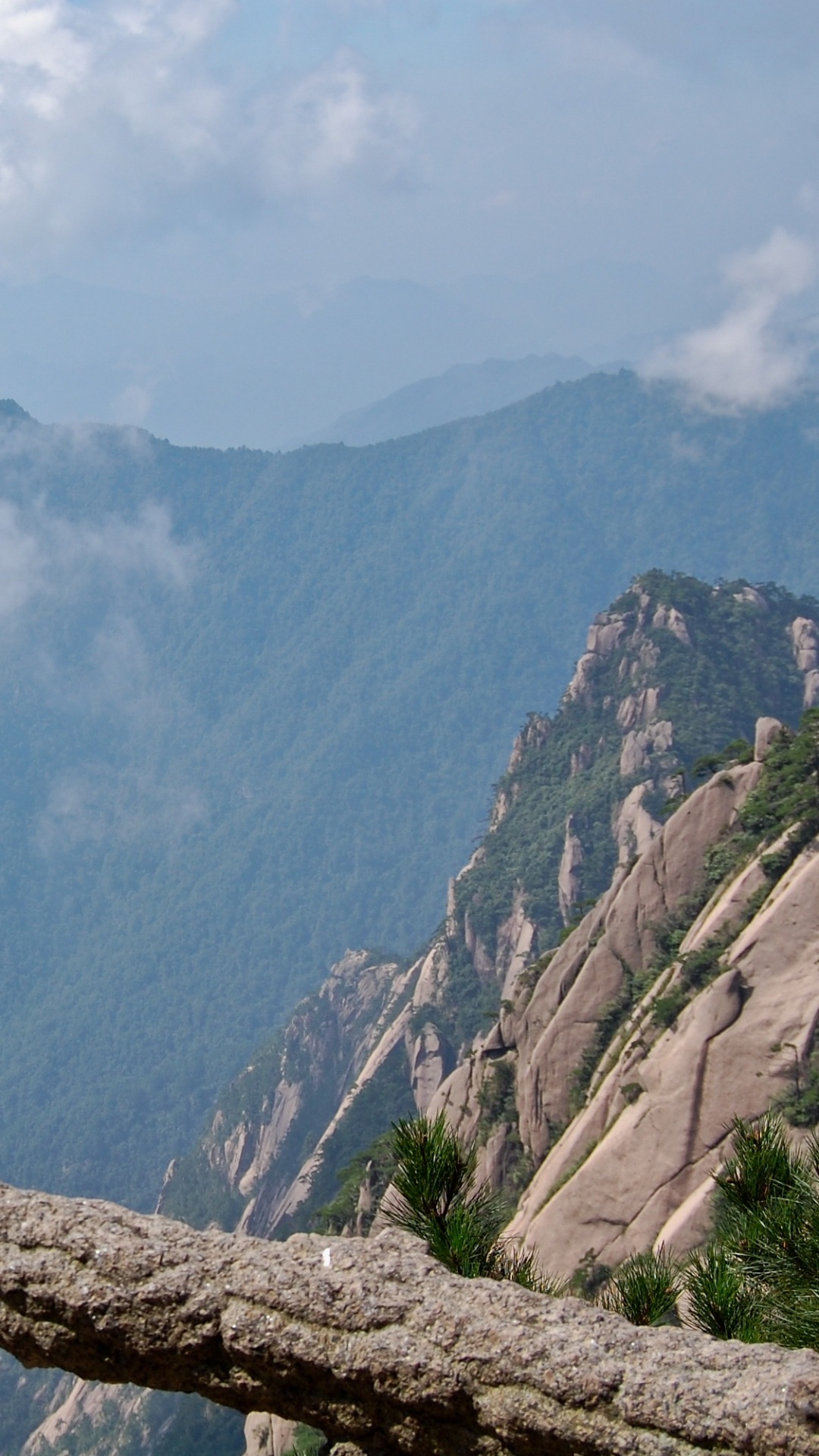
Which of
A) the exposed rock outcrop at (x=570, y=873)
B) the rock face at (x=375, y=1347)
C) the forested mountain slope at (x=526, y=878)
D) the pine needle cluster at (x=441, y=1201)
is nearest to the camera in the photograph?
the rock face at (x=375, y=1347)

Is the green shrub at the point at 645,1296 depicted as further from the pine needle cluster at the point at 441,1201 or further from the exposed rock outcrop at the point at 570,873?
the exposed rock outcrop at the point at 570,873

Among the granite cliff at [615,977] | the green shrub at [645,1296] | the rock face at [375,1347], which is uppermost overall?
the granite cliff at [615,977]

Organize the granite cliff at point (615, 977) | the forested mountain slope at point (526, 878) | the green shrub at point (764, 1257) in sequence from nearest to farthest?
the green shrub at point (764, 1257)
the granite cliff at point (615, 977)
the forested mountain slope at point (526, 878)

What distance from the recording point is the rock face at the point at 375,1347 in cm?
625

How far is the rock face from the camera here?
246 inches

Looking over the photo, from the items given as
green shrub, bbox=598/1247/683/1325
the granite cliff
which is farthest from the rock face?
the granite cliff

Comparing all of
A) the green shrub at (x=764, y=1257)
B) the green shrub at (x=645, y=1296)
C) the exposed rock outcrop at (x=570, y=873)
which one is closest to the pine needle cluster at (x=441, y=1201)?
the green shrub at (x=645, y=1296)

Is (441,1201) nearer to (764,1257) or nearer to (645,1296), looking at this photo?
(645,1296)

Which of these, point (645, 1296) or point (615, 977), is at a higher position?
point (615, 977)

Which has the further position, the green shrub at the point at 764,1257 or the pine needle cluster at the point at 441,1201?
the pine needle cluster at the point at 441,1201

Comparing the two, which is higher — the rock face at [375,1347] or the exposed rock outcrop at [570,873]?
the exposed rock outcrop at [570,873]

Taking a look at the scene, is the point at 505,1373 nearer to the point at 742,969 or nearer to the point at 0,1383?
the point at 742,969

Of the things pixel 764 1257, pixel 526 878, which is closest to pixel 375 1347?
pixel 764 1257

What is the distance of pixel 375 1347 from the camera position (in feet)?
21.9
